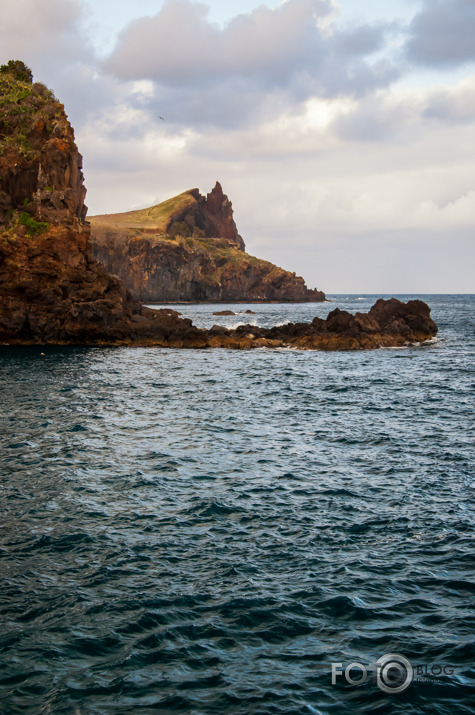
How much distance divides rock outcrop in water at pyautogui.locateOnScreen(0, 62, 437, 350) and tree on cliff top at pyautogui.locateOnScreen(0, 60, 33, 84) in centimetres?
14

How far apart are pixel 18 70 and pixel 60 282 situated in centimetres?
3021

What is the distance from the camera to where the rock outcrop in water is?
53.8 m

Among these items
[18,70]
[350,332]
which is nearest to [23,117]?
[18,70]

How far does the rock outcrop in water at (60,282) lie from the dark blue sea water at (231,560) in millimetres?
28542

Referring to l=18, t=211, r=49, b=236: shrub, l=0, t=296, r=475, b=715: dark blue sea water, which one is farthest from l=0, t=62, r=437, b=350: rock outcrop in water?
l=0, t=296, r=475, b=715: dark blue sea water

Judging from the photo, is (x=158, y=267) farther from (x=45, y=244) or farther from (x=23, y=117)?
(x=45, y=244)

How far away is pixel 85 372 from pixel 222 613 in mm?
31111

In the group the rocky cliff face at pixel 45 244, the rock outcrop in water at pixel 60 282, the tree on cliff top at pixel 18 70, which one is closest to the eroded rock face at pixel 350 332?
the rock outcrop in water at pixel 60 282

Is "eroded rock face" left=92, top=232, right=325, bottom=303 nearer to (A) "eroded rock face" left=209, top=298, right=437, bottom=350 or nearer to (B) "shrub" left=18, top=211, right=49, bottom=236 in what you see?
(A) "eroded rock face" left=209, top=298, right=437, bottom=350

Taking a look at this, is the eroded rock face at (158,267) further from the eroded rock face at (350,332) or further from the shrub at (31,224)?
the shrub at (31,224)

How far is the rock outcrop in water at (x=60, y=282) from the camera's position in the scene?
53.8 metres

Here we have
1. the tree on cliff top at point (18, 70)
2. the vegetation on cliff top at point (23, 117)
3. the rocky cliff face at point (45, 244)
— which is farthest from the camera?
the tree on cliff top at point (18, 70)

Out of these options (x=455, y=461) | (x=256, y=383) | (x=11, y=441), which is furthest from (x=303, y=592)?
(x=256, y=383)

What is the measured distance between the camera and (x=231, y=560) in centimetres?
1229
